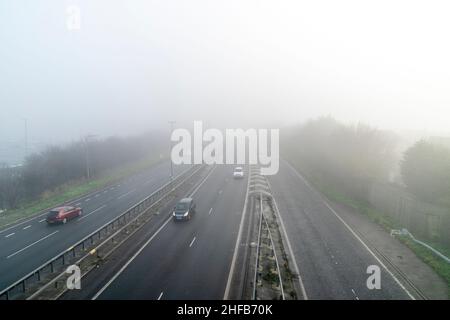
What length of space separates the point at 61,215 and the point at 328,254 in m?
17.5

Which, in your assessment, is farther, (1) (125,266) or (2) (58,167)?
(2) (58,167)

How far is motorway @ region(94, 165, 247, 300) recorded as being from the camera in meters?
13.2

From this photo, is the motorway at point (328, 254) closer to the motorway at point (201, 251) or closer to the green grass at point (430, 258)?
the motorway at point (201, 251)

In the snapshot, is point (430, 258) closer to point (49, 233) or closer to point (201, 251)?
point (201, 251)

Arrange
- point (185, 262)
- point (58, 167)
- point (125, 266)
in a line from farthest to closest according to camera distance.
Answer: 1. point (58, 167)
2. point (185, 262)
3. point (125, 266)

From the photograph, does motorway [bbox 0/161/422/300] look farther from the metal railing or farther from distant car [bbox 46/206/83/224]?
the metal railing

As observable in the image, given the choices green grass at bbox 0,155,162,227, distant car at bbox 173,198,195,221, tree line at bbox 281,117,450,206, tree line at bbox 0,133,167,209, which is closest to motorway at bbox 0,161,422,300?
distant car at bbox 173,198,195,221

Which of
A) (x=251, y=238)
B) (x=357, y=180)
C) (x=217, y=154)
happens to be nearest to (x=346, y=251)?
(x=251, y=238)

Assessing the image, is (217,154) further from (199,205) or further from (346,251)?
(346,251)

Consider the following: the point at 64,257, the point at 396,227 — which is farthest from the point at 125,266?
the point at 396,227

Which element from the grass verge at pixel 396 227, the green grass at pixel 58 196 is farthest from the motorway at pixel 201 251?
the grass verge at pixel 396 227

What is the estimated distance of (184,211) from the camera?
79.9 feet
